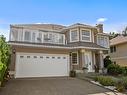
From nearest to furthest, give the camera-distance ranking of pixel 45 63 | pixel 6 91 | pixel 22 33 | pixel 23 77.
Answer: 1. pixel 6 91
2. pixel 23 77
3. pixel 45 63
4. pixel 22 33

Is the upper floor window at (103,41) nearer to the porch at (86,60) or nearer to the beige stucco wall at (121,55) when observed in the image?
the beige stucco wall at (121,55)

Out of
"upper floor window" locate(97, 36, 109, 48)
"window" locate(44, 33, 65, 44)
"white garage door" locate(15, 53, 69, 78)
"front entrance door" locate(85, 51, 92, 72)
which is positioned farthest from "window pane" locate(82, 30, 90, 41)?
"white garage door" locate(15, 53, 69, 78)

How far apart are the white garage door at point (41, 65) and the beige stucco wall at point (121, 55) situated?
43.9ft

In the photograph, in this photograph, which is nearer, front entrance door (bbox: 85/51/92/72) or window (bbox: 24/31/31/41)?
window (bbox: 24/31/31/41)

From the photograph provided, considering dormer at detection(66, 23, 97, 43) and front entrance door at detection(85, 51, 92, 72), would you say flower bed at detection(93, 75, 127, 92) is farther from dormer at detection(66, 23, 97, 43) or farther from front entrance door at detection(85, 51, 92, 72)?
dormer at detection(66, 23, 97, 43)

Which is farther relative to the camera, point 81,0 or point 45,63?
point 45,63

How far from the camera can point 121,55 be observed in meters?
30.6

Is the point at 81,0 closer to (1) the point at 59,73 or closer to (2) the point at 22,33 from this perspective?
(1) the point at 59,73

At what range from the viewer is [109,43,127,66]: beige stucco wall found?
29755 mm

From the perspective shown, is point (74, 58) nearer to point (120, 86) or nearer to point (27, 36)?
point (27, 36)

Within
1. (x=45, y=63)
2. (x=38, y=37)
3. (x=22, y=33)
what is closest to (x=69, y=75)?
(x=45, y=63)

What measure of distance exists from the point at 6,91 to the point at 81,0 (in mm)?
7943

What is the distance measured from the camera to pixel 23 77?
719 inches

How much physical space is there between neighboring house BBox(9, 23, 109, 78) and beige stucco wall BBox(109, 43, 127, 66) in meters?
6.00
